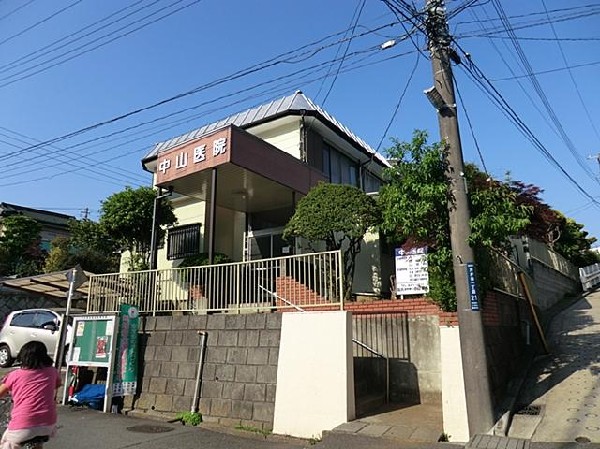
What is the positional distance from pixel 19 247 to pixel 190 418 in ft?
63.9

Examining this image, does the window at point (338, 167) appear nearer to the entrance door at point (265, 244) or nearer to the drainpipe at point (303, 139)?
the drainpipe at point (303, 139)

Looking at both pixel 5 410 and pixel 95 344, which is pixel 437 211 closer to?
pixel 5 410

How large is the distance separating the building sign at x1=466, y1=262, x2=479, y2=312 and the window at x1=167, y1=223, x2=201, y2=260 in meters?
11.3

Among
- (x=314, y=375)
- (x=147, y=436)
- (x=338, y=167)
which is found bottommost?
(x=147, y=436)

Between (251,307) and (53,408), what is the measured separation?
14.8 ft

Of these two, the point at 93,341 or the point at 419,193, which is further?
the point at 93,341

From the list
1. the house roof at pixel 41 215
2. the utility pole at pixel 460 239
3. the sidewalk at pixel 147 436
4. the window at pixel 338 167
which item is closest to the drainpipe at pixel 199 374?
the sidewalk at pixel 147 436

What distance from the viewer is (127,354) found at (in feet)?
30.6

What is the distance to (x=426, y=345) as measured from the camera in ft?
26.9

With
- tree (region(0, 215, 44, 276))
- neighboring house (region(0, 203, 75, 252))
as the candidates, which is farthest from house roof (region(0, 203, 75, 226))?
tree (region(0, 215, 44, 276))

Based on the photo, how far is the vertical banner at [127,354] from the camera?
9.09 m

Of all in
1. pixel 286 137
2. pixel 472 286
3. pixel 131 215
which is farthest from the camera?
pixel 286 137

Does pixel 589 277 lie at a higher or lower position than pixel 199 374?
higher

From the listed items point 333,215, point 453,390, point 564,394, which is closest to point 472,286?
point 453,390
